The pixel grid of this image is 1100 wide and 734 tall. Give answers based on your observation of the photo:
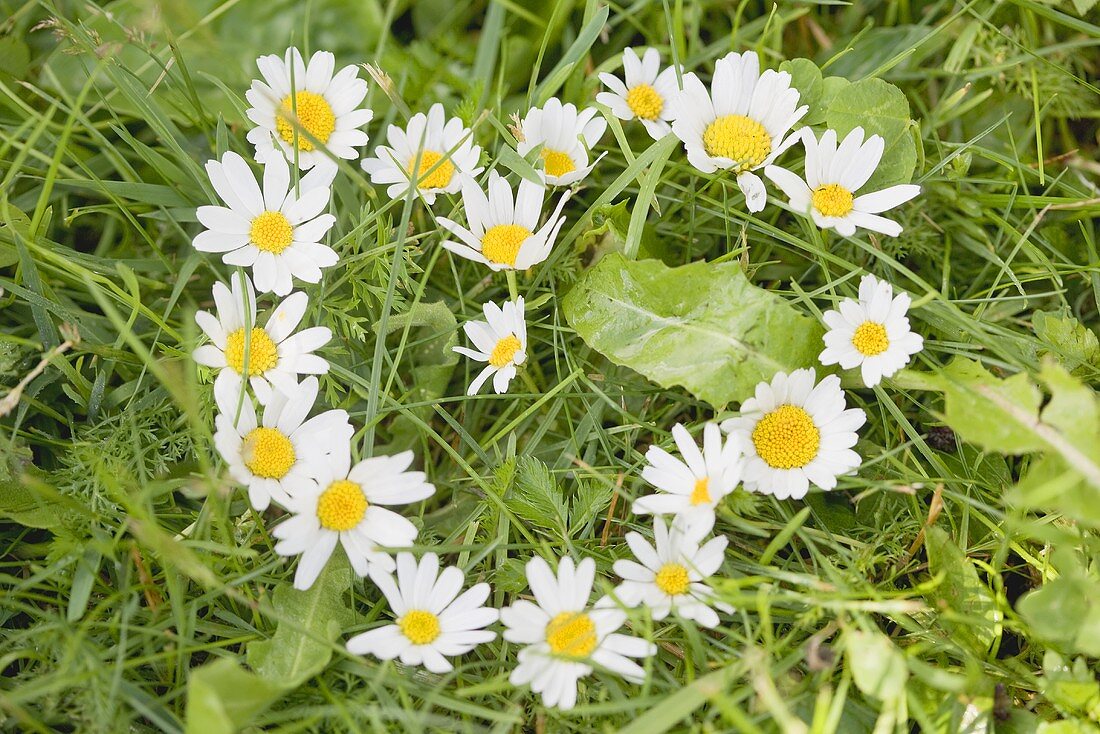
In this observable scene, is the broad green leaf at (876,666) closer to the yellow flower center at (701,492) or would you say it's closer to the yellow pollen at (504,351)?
the yellow flower center at (701,492)

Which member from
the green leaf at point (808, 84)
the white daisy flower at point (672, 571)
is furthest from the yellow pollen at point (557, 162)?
the white daisy flower at point (672, 571)

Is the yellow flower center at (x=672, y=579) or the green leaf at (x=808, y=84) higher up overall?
Answer: the green leaf at (x=808, y=84)

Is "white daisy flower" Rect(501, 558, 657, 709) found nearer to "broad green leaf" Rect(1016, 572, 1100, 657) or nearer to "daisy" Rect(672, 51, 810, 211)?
"broad green leaf" Rect(1016, 572, 1100, 657)

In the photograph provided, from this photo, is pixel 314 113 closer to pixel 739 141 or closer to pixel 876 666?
pixel 739 141

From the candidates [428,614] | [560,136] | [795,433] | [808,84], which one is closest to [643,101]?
[560,136]

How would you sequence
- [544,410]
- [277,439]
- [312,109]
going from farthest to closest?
[544,410]
[312,109]
[277,439]

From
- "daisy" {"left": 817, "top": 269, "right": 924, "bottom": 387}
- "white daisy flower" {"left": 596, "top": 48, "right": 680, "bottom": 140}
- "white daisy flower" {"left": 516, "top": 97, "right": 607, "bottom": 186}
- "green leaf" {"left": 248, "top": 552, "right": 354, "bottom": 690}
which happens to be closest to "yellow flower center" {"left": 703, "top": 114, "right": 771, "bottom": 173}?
"white daisy flower" {"left": 596, "top": 48, "right": 680, "bottom": 140}

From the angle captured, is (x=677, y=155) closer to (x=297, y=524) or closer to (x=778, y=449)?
(x=778, y=449)
